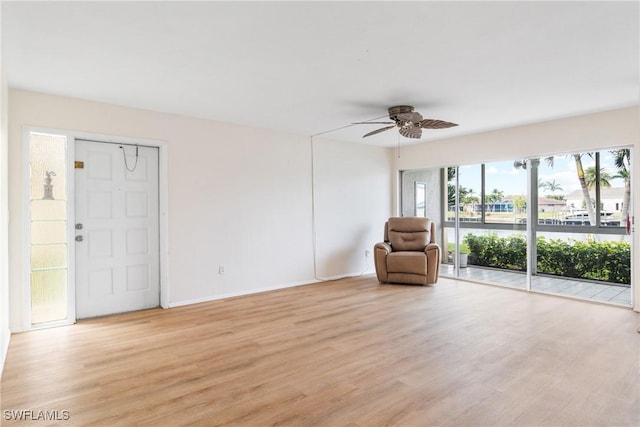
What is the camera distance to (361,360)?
2.85m

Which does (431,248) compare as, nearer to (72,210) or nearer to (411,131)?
(411,131)

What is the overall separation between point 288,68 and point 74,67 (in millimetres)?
1842

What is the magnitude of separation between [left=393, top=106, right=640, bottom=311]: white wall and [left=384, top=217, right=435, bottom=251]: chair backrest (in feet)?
3.82

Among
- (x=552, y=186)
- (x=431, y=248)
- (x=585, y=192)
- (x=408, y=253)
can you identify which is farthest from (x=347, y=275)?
(x=585, y=192)

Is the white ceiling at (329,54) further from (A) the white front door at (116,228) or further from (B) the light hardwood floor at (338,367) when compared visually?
(B) the light hardwood floor at (338,367)

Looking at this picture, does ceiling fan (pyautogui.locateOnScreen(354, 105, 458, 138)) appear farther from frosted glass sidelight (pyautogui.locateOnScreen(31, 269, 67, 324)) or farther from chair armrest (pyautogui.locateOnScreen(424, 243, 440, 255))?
frosted glass sidelight (pyautogui.locateOnScreen(31, 269, 67, 324))

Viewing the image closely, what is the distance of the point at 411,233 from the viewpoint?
6121 mm

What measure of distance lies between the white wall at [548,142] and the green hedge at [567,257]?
1.35m

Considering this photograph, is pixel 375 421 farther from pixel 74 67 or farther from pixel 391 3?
pixel 74 67

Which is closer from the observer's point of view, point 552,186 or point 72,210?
point 72,210

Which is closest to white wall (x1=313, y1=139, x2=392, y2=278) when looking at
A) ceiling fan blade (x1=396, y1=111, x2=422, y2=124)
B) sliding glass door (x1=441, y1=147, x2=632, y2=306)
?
sliding glass door (x1=441, y1=147, x2=632, y2=306)

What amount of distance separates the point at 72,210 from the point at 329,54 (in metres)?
3.26

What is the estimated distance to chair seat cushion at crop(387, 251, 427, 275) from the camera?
18.1 feet

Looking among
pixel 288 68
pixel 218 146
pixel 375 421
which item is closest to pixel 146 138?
pixel 218 146
